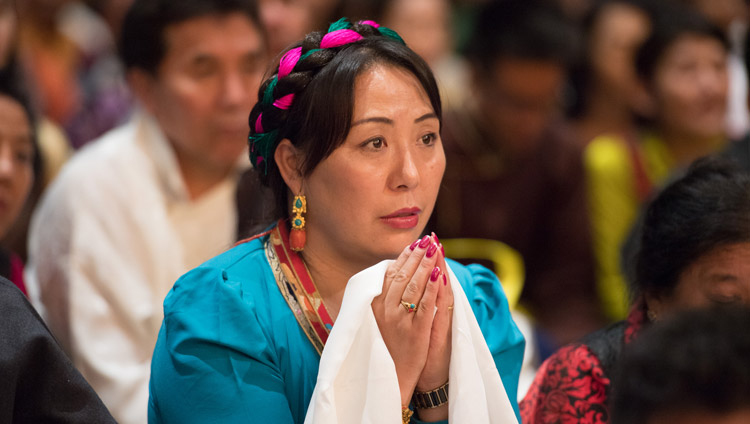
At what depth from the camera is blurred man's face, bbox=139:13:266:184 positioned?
10.5ft

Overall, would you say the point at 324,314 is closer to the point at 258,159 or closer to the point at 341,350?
the point at 341,350

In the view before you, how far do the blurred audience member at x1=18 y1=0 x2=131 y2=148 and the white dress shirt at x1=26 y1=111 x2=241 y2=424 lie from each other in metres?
1.35

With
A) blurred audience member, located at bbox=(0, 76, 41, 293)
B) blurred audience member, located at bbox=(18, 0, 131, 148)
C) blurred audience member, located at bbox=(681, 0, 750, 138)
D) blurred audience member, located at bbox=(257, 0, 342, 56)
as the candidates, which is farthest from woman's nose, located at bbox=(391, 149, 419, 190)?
blurred audience member, located at bbox=(681, 0, 750, 138)

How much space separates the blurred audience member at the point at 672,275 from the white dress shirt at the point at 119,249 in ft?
4.07

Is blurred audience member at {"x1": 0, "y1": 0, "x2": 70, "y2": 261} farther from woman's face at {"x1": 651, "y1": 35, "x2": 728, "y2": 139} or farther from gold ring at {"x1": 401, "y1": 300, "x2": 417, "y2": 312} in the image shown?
woman's face at {"x1": 651, "y1": 35, "x2": 728, "y2": 139}

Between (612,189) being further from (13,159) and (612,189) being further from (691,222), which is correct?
(13,159)

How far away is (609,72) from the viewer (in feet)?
16.6

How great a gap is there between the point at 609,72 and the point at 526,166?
101 cm

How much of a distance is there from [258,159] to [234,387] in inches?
19.6

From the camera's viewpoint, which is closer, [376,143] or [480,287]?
[376,143]

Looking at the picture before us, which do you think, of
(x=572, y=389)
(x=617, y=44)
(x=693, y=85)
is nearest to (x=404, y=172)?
(x=572, y=389)

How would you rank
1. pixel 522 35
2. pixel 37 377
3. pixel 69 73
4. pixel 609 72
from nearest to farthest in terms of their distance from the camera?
pixel 37 377
pixel 522 35
pixel 609 72
pixel 69 73

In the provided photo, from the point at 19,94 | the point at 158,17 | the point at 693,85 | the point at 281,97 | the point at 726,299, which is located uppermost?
the point at 158,17

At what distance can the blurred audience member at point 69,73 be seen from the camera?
15.5 feet
